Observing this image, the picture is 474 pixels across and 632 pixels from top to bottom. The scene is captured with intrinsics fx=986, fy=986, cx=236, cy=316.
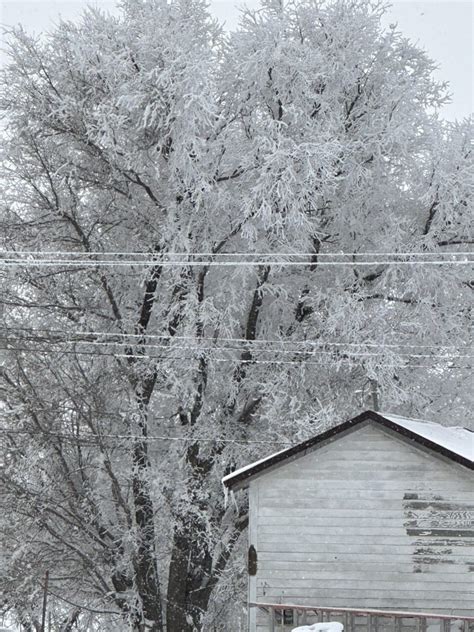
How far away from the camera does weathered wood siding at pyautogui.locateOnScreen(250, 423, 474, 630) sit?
14172mm

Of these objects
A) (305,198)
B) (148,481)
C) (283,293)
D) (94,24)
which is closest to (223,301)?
(283,293)

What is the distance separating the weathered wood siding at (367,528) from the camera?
558 inches

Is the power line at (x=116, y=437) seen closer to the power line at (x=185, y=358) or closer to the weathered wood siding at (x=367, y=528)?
the power line at (x=185, y=358)

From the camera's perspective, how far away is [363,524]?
568 inches

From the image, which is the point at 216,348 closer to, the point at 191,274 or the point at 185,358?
the point at 185,358

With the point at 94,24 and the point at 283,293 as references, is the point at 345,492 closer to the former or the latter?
the point at 283,293

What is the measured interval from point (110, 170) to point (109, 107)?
1.48 meters

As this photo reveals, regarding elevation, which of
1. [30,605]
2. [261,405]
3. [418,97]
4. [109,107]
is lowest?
[30,605]

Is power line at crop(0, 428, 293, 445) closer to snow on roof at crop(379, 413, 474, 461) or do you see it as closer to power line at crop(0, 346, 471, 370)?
power line at crop(0, 346, 471, 370)

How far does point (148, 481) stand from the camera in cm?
1962

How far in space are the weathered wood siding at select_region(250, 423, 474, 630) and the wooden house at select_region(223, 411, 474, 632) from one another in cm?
1

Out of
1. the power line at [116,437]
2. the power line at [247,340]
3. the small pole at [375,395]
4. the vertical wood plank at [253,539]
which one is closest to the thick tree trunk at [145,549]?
the power line at [116,437]

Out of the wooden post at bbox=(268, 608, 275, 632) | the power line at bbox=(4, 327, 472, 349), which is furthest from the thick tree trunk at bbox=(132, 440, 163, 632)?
the wooden post at bbox=(268, 608, 275, 632)

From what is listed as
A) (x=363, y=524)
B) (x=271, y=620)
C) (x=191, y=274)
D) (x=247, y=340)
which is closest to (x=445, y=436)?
(x=363, y=524)
